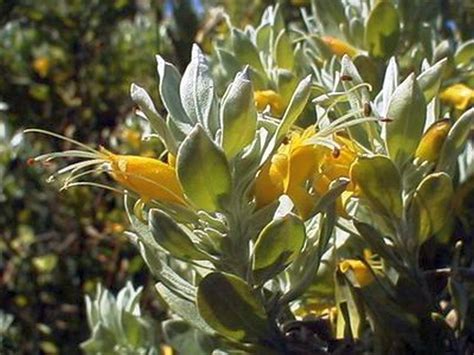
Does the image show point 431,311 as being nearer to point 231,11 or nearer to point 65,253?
point 65,253

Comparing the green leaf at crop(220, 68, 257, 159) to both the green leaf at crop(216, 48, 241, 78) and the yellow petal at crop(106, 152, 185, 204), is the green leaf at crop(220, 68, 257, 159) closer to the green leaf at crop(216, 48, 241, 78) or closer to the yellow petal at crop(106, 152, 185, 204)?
the yellow petal at crop(106, 152, 185, 204)

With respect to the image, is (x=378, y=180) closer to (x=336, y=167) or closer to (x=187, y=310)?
(x=336, y=167)

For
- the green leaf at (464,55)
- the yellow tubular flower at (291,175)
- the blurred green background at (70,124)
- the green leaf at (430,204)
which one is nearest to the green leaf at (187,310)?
the yellow tubular flower at (291,175)

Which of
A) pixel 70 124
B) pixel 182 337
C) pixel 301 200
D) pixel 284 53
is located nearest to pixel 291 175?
pixel 301 200

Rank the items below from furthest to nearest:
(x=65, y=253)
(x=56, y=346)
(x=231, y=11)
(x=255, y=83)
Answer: (x=231, y=11) < (x=65, y=253) < (x=56, y=346) < (x=255, y=83)

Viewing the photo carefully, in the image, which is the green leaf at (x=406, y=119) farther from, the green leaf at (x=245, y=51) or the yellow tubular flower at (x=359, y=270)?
the green leaf at (x=245, y=51)

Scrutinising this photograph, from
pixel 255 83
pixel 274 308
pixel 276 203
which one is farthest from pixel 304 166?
pixel 255 83
